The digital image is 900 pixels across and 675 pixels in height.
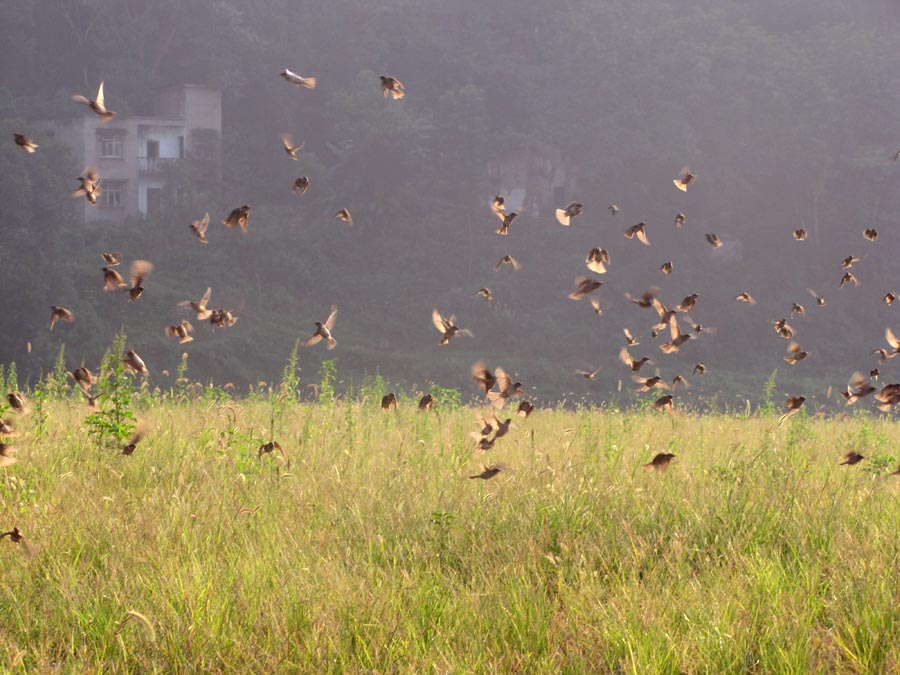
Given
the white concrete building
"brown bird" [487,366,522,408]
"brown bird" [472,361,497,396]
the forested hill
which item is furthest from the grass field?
the white concrete building

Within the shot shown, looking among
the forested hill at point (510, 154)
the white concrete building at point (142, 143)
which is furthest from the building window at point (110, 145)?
the forested hill at point (510, 154)

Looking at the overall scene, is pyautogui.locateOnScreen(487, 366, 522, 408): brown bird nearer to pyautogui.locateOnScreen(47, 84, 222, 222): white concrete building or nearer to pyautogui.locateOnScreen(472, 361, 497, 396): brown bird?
pyautogui.locateOnScreen(472, 361, 497, 396): brown bird

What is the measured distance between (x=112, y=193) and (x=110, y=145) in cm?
197

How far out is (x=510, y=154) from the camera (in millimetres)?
42406

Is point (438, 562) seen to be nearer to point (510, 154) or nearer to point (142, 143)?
point (510, 154)

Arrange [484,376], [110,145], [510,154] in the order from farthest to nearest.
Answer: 1. [510,154]
2. [110,145]
3. [484,376]

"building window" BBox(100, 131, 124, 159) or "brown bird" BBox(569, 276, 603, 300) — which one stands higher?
"building window" BBox(100, 131, 124, 159)

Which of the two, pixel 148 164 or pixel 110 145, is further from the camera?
pixel 148 164

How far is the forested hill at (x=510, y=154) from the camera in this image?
36.2 m

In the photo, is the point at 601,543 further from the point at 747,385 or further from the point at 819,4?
the point at 819,4

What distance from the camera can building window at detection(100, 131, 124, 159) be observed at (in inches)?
1597

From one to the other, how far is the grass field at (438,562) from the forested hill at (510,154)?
26.8 m

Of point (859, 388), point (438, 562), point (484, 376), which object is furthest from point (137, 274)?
point (859, 388)

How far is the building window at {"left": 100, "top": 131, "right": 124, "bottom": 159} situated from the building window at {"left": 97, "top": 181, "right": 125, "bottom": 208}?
1.08 meters
